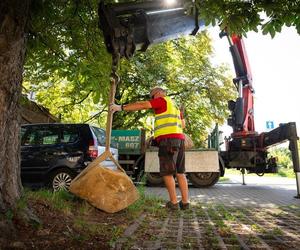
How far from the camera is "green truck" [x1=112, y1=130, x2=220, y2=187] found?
11.0 metres

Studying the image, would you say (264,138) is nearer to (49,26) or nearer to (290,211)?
(290,211)

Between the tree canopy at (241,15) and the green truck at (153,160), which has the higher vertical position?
the tree canopy at (241,15)

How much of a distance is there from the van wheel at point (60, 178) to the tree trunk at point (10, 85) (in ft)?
15.0

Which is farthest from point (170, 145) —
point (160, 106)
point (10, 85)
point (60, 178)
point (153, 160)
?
point (153, 160)

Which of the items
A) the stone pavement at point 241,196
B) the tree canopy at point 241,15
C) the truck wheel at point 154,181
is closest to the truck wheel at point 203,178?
the stone pavement at point 241,196

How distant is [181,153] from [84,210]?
197 centimetres

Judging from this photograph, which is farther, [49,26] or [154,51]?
[154,51]

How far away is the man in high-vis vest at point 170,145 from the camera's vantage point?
5.40m

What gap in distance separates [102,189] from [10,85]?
165 centimetres

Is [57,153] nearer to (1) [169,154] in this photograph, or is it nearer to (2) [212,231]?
(1) [169,154]

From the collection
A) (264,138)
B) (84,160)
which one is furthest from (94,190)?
(264,138)

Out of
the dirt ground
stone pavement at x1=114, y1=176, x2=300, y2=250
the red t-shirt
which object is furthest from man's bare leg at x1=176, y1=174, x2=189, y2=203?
the dirt ground

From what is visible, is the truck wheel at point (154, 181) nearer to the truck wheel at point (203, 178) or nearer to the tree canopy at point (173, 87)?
the truck wheel at point (203, 178)

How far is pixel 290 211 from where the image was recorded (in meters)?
5.54
